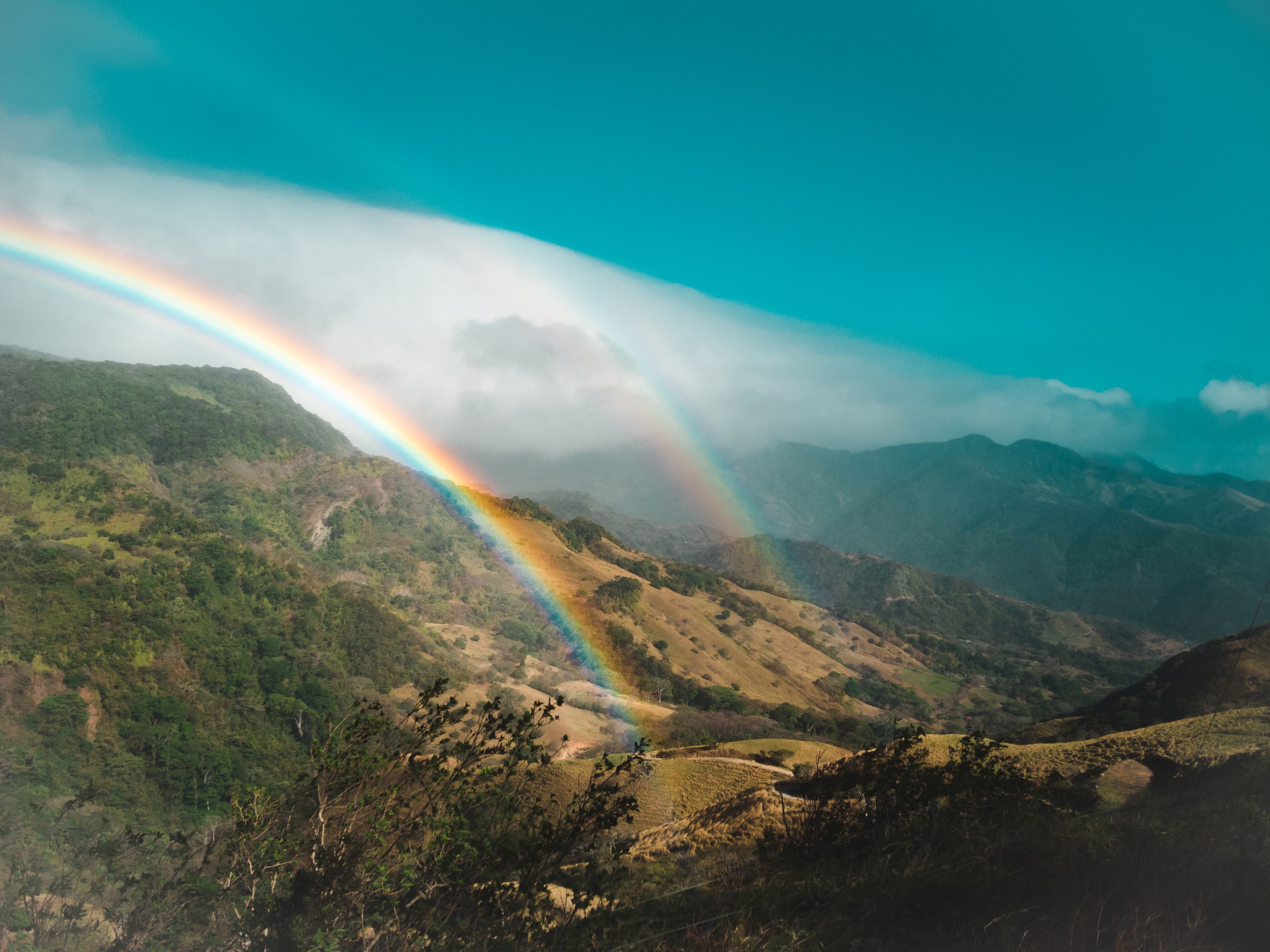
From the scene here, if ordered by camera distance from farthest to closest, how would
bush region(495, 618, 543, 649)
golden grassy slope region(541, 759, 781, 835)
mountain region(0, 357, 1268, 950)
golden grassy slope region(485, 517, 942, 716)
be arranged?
bush region(495, 618, 543, 649)
golden grassy slope region(485, 517, 942, 716)
golden grassy slope region(541, 759, 781, 835)
mountain region(0, 357, 1268, 950)

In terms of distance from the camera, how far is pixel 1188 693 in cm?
2531

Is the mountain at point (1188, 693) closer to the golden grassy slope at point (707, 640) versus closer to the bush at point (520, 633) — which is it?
the golden grassy slope at point (707, 640)

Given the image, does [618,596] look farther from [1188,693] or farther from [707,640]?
[1188,693]

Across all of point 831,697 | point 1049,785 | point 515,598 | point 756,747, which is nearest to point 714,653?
point 831,697

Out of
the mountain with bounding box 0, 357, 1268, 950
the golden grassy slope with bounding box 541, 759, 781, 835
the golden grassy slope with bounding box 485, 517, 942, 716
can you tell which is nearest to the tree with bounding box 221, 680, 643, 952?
the mountain with bounding box 0, 357, 1268, 950

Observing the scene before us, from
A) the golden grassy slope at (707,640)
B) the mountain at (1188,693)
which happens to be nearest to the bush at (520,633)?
the golden grassy slope at (707,640)

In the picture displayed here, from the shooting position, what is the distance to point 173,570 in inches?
2847

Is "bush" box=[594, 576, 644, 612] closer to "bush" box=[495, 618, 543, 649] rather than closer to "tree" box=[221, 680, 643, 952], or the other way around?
"bush" box=[495, 618, 543, 649]

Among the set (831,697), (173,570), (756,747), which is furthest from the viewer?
(831,697)

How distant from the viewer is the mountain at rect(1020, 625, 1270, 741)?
808 inches

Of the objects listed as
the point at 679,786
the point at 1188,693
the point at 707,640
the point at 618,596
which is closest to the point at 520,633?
the point at 618,596

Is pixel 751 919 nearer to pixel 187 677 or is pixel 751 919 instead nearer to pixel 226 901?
pixel 226 901

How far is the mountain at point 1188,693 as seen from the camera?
20531 mm

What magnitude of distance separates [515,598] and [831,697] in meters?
53.4
